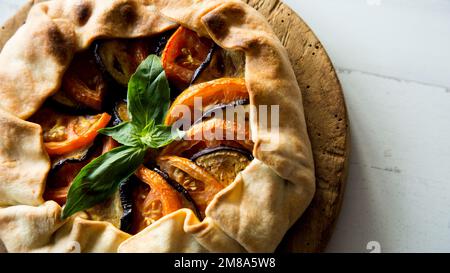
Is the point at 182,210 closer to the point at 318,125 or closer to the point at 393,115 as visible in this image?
the point at 318,125

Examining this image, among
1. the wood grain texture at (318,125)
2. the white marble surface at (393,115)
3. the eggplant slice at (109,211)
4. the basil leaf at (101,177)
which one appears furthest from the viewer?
the white marble surface at (393,115)

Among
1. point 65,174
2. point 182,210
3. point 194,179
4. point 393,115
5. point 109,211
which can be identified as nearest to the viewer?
point 182,210

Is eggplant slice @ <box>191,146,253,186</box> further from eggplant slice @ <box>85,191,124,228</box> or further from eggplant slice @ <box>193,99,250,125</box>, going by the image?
eggplant slice @ <box>85,191,124,228</box>

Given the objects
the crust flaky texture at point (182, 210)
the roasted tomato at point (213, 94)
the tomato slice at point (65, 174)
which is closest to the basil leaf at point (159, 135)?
A: the roasted tomato at point (213, 94)

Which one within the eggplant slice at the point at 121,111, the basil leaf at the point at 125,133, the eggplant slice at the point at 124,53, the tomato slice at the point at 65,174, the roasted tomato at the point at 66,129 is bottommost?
the tomato slice at the point at 65,174

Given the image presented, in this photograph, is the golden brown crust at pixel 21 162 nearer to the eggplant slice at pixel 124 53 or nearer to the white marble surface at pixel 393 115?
the eggplant slice at pixel 124 53

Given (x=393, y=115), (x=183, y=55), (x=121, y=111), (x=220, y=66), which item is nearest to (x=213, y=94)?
(x=220, y=66)
